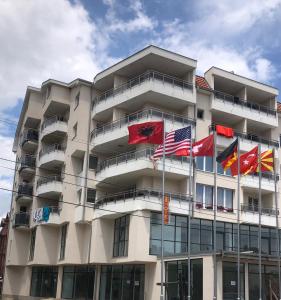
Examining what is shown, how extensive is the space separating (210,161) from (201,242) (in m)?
8.18

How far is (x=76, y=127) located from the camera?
5016 cm

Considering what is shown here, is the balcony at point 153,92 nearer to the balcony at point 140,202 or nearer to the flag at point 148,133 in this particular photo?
the flag at point 148,133

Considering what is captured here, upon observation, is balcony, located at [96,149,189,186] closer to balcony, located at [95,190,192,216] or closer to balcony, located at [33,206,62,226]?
balcony, located at [95,190,192,216]

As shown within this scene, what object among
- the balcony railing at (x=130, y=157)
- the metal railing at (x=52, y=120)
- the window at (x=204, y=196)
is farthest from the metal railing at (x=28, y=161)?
the window at (x=204, y=196)

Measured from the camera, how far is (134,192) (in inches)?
1629

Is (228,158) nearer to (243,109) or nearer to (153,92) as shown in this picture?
(153,92)

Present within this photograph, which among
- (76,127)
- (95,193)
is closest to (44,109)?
(76,127)

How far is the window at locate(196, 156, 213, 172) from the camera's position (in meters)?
44.8

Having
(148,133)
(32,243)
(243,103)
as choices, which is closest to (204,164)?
(243,103)

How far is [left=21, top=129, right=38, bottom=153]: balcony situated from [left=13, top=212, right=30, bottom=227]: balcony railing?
8.75 metres

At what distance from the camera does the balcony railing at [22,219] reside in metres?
55.9

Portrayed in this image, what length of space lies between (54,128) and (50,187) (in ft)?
22.9

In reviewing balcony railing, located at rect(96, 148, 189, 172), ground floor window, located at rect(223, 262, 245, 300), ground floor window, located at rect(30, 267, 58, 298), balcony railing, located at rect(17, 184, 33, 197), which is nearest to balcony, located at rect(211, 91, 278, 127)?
balcony railing, located at rect(96, 148, 189, 172)

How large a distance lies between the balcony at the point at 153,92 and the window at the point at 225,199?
9.28 m
